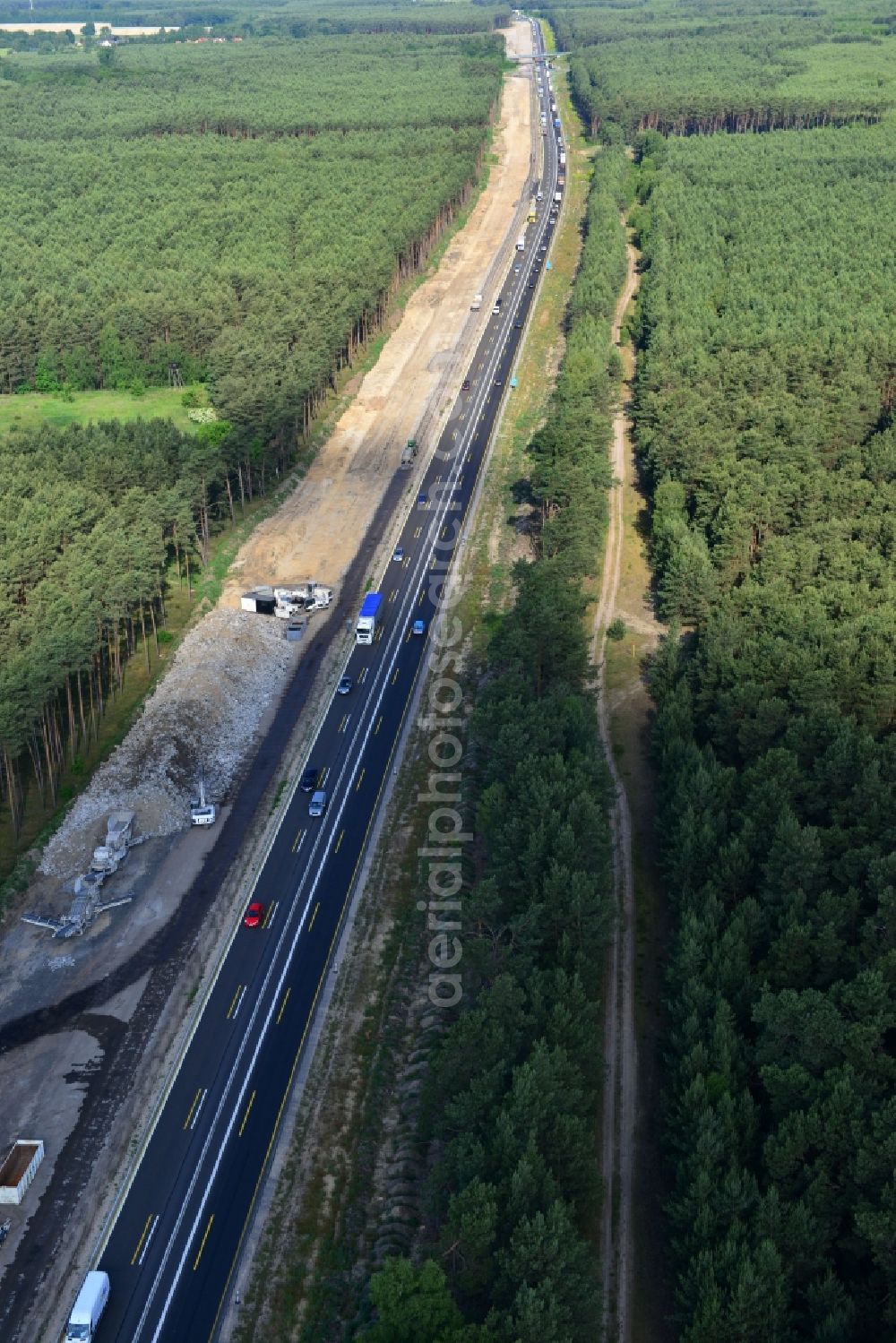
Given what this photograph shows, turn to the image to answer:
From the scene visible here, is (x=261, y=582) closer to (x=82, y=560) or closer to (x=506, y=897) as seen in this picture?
(x=82, y=560)

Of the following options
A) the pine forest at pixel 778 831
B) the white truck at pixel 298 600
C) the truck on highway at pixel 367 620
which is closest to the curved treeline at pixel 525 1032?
the pine forest at pixel 778 831

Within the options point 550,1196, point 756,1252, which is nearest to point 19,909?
point 550,1196

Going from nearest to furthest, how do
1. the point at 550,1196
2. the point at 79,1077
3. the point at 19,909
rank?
the point at 550,1196
the point at 79,1077
the point at 19,909

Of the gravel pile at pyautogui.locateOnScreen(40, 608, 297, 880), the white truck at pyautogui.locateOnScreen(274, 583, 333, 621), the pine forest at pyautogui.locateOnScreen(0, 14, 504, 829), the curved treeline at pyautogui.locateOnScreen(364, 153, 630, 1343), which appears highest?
the pine forest at pyautogui.locateOnScreen(0, 14, 504, 829)

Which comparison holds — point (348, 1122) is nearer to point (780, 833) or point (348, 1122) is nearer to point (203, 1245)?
point (203, 1245)

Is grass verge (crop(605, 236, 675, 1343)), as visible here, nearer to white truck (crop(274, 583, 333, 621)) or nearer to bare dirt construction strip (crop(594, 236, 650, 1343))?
bare dirt construction strip (crop(594, 236, 650, 1343))

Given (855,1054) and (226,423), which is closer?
(855,1054)

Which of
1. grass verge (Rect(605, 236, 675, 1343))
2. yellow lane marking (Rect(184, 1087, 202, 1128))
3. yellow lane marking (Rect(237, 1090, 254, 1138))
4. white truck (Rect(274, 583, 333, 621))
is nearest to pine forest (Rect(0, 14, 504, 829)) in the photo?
white truck (Rect(274, 583, 333, 621))
